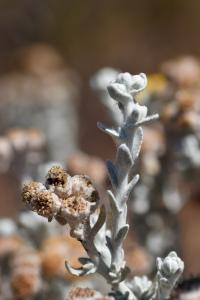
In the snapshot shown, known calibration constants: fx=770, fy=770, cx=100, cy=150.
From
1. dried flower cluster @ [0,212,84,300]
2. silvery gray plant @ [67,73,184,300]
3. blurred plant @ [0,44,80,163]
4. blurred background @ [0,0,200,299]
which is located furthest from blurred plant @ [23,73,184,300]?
blurred plant @ [0,44,80,163]

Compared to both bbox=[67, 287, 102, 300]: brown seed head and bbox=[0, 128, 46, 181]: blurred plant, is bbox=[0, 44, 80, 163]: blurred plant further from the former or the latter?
bbox=[67, 287, 102, 300]: brown seed head

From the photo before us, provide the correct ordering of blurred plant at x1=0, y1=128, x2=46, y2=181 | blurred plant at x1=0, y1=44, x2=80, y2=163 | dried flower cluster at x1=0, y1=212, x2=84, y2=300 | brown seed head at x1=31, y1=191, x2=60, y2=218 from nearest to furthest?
brown seed head at x1=31, y1=191, x2=60, y2=218, dried flower cluster at x1=0, y1=212, x2=84, y2=300, blurred plant at x1=0, y1=128, x2=46, y2=181, blurred plant at x1=0, y1=44, x2=80, y2=163

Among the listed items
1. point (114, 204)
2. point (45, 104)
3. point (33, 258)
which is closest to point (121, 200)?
point (114, 204)

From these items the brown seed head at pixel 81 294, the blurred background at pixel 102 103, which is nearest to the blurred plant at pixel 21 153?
the blurred background at pixel 102 103

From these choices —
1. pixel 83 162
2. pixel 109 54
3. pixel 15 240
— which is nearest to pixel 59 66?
pixel 109 54

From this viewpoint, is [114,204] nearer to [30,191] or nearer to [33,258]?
[30,191]

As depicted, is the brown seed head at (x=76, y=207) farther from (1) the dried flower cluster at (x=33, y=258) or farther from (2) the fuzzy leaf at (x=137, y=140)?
(1) the dried flower cluster at (x=33, y=258)

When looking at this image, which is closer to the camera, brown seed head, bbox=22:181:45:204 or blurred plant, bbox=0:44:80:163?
brown seed head, bbox=22:181:45:204
